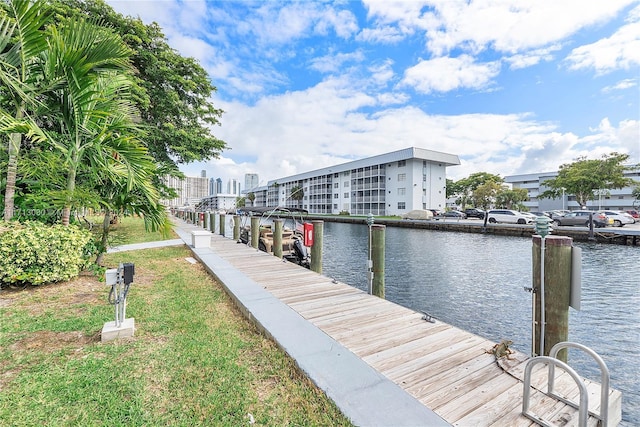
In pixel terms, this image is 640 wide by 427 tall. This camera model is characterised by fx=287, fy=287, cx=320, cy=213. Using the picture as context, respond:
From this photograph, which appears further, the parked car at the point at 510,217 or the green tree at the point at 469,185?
the green tree at the point at 469,185

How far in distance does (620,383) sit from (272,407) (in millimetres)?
4717

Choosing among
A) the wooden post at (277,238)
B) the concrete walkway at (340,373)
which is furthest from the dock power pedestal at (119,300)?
the wooden post at (277,238)

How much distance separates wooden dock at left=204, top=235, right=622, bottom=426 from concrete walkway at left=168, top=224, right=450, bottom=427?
13cm

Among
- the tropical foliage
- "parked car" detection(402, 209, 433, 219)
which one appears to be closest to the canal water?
the tropical foliage

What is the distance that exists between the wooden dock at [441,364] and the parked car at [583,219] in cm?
2345

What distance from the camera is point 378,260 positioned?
5527mm

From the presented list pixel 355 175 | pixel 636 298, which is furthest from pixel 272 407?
pixel 355 175

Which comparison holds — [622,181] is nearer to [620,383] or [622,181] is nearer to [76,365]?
[620,383]

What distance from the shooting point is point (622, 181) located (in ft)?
112

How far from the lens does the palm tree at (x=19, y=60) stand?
4.35m

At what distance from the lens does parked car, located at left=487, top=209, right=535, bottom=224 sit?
2412 cm

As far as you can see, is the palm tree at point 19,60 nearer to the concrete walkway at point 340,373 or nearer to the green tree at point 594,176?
the concrete walkway at point 340,373

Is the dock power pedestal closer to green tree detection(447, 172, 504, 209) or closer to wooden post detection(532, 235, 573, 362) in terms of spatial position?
wooden post detection(532, 235, 573, 362)

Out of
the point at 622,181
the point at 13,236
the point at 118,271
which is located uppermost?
the point at 622,181
